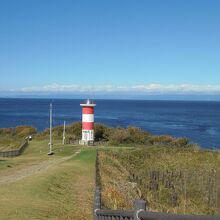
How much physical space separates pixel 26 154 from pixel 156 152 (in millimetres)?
10394

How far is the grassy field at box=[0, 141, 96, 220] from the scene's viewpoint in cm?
1470

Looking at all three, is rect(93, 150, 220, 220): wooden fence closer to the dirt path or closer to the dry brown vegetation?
the dry brown vegetation

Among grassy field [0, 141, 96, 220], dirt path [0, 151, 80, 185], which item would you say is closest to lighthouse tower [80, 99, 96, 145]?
grassy field [0, 141, 96, 220]

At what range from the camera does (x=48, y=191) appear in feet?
61.8

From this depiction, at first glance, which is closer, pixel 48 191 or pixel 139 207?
pixel 139 207

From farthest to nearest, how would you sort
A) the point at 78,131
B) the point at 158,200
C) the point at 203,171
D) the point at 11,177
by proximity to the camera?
the point at 78,131 < the point at 203,171 < the point at 158,200 < the point at 11,177

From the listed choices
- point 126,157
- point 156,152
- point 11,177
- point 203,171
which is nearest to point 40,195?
point 11,177

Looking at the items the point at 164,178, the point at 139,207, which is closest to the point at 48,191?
the point at 164,178

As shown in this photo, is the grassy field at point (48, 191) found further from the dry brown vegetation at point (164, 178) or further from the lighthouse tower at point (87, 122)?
the lighthouse tower at point (87, 122)

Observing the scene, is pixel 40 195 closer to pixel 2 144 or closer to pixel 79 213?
pixel 79 213

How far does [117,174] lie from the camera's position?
28562mm

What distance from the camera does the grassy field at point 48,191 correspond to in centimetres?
1470

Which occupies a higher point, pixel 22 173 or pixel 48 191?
pixel 48 191

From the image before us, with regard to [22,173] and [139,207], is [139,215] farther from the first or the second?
[22,173]
